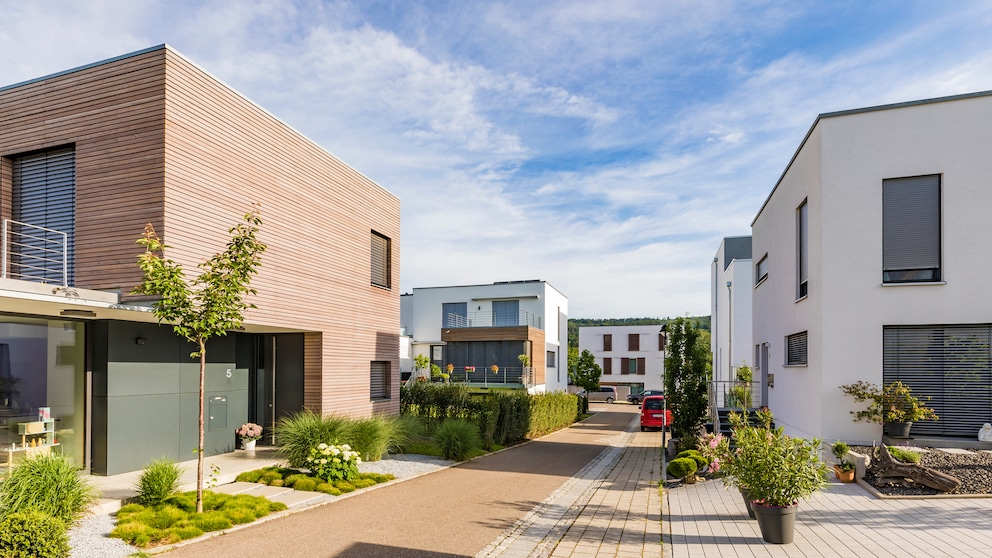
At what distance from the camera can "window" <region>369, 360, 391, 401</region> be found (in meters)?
17.9

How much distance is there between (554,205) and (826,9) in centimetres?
1238

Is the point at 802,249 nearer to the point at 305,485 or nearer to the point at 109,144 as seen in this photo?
the point at 305,485

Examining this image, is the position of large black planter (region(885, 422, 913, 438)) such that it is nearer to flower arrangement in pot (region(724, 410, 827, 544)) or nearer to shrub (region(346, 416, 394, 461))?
flower arrangement in pot (region(724, 410, 827, 544))

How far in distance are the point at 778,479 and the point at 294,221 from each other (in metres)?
A: 11.2

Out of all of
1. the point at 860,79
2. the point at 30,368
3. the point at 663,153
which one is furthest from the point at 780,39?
the point at 30,368

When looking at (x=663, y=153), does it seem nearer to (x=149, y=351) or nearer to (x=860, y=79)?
(x=860, y=79)

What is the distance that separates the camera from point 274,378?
15.6m

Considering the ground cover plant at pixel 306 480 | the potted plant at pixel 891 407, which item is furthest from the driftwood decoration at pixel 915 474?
the ground cover plant at pixel 306 480

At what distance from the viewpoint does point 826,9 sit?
978cm

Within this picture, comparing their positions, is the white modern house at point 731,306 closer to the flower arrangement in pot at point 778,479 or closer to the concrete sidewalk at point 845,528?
the concrete sidewalk at point 845,528

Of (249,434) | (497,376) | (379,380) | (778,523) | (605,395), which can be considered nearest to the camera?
(778,523)

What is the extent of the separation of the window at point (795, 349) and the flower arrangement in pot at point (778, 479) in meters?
7.00

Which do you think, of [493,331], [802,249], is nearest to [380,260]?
[802,249]

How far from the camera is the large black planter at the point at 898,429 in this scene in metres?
11.2
